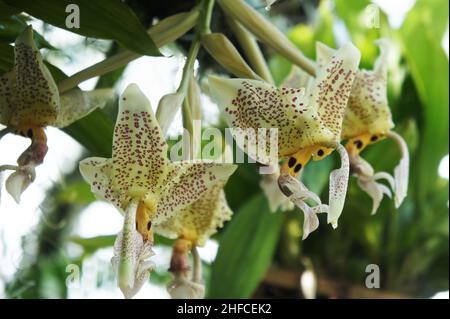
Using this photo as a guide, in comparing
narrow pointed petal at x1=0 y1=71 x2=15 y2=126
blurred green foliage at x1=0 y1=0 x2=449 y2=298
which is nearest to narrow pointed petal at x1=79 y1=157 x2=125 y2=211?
narrow pointed petal at x1=0 y1=71 x2=15 y2=126

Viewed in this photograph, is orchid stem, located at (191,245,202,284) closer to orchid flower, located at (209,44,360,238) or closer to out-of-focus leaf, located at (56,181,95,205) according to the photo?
orchid flower, located at (209,44,360,238)

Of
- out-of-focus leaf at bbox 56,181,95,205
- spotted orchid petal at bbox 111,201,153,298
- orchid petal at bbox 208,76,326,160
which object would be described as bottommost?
spotted orchid petal at bbox 111,201,153,298

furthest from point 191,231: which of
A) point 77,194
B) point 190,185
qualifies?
point 77,194

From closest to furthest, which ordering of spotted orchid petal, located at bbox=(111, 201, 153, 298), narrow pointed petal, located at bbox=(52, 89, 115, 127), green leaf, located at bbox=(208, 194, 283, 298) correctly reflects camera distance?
1. spotted orchid petal, located at bbox=(111, 201, 153, 298)
2. narrow pointed petal, located at bbox=(52, 89, 115, 127)
3. green leaf, located at bbox=(208, 194, 283, 298)

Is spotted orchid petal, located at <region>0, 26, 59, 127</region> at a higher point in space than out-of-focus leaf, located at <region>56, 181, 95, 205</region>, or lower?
lower

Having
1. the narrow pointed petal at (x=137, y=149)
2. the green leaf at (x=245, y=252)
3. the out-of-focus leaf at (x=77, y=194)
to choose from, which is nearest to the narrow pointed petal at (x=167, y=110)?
the narrow pointed petal at (x=137, y=149)
